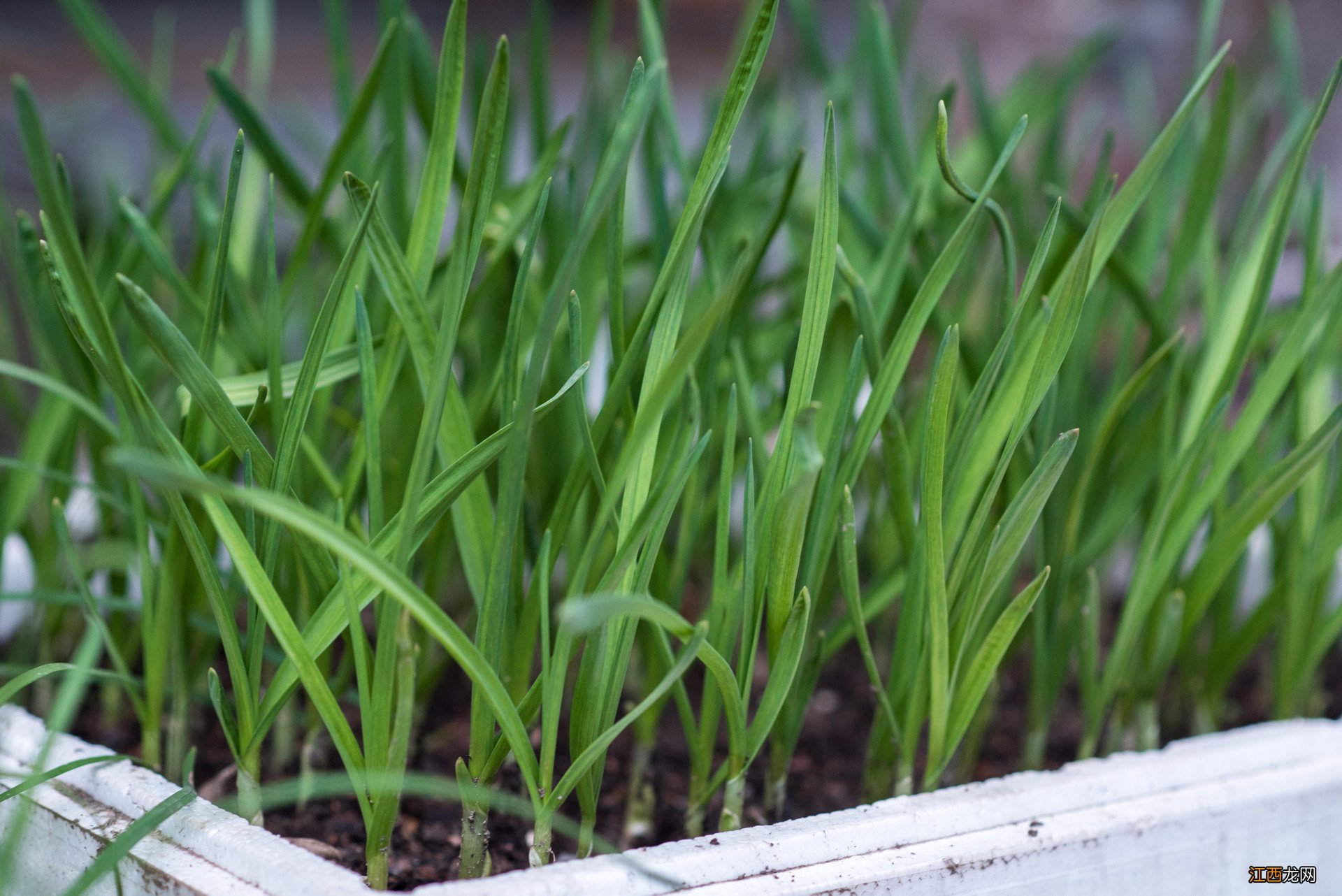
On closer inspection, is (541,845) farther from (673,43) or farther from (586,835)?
(673,43)

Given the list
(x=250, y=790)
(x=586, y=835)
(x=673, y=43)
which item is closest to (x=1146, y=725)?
(x=586, y=835)

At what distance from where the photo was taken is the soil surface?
1.42 feet

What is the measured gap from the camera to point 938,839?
0.38m

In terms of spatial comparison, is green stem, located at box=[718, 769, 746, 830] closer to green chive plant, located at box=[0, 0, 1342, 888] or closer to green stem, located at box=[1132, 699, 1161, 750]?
green chive plant, located at box=[0, 0, 1342, 888]

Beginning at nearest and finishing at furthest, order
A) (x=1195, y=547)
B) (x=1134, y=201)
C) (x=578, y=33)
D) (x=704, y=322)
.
Result: 1. (x=704, y=322)
2. (x=1134, y=201)
3. (x=1195, y=547)
4. (x=578, y=33)

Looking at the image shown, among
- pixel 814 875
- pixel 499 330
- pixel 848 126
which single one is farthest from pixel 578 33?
pixel 814 875

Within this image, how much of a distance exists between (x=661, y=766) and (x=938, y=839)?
0.20 m

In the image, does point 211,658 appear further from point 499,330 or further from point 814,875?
point 814,875

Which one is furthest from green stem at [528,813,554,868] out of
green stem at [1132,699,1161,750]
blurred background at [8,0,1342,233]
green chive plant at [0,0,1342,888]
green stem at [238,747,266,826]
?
blurred background at [8,0,1342,233]

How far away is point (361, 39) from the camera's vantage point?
6.26 feet

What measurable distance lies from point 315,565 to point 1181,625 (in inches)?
16.3

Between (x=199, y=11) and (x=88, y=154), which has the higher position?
(x=199, y=11)

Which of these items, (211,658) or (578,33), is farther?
(578,33)

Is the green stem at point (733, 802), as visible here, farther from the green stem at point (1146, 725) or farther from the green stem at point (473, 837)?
the green stem at point (1146, 725)
